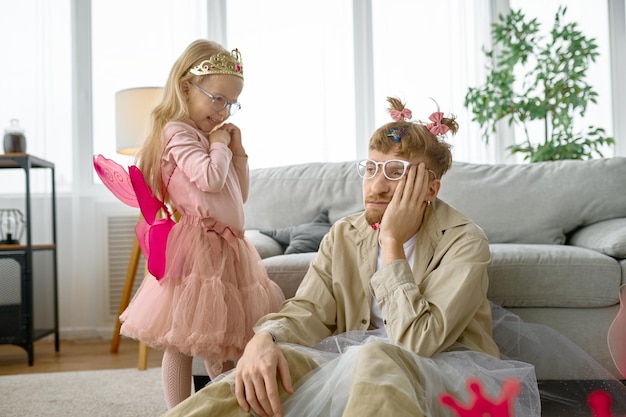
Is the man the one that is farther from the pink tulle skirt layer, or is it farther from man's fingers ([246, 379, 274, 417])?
the pink tulle skirt layer

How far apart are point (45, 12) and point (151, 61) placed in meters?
0.72

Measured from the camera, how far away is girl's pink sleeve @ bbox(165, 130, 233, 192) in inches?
67.2

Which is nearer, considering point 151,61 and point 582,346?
point 582,346

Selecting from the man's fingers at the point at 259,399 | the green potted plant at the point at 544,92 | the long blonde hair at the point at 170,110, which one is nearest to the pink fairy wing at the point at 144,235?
the long blonde hair at the point at 170,110

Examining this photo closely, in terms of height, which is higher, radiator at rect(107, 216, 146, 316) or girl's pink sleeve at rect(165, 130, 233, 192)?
girl's pink sleeve at rect(165, 130, 233, 192)

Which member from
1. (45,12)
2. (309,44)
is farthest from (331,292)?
(45,12)

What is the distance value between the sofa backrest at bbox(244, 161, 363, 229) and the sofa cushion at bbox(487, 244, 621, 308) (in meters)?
0.90

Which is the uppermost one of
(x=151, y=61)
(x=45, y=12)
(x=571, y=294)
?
(x=45, y=12)

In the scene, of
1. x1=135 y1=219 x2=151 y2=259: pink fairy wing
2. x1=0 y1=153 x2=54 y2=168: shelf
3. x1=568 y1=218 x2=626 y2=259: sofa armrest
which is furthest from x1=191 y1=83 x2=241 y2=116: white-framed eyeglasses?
x1=0 y1=153 x2=54 y2=168: shelf

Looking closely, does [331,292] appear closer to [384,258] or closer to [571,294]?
[384,258]

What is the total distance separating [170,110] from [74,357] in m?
2.08

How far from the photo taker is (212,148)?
179cm

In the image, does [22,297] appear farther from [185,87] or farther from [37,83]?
[185,87]

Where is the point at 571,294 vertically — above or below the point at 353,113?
below
